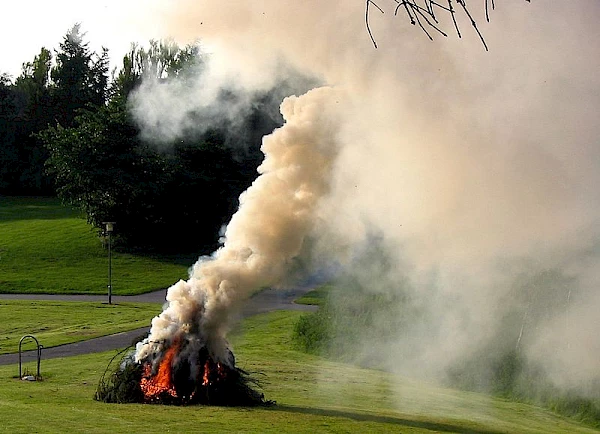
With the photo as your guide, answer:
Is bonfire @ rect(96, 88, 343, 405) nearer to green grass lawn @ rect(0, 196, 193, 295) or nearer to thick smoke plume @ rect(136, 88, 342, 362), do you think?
thick smoke plume @ rect(136, 88, 342, 362)

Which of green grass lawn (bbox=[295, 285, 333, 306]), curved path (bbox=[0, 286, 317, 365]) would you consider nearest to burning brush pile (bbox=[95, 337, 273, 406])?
curved path (bbox=[0, 286, 317, 365])

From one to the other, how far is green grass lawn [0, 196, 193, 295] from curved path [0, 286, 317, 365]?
8.47ft

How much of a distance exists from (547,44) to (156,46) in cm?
2994

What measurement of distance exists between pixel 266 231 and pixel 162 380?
431 centimetres

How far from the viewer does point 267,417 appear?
62.8 feet

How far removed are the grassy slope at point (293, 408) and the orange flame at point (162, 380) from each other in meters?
0.89

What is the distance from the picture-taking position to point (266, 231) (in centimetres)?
2242

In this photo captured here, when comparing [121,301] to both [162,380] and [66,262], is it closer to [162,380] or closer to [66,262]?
[66,262]

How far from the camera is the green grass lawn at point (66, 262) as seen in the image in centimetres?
6400

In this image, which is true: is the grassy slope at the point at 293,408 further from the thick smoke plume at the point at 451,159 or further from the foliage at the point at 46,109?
the foliage at the point at 46,109

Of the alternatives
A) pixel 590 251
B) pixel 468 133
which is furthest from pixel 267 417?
pixel 590 251

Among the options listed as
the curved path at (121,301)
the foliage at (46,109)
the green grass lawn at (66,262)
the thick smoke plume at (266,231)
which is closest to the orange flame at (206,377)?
the thick smoke plume at (266,231)

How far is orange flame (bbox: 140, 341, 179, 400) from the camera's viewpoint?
827 inches

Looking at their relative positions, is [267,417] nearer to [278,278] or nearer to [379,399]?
[278,278]
